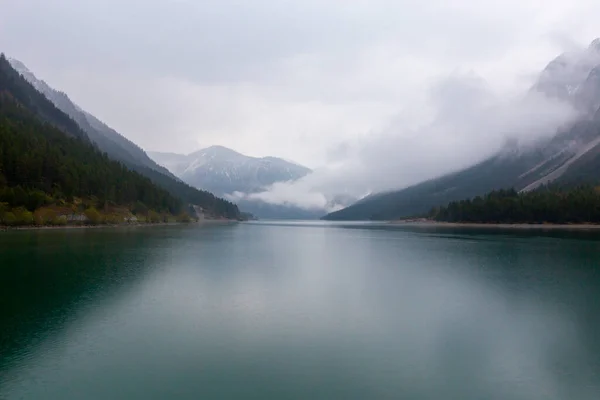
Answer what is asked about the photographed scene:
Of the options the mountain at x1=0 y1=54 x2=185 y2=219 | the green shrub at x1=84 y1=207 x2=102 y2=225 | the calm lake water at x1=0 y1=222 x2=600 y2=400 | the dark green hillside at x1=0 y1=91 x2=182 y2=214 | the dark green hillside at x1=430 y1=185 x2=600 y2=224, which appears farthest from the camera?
the dark green hillside at x1=430 y1=185 x2=600 y2=224

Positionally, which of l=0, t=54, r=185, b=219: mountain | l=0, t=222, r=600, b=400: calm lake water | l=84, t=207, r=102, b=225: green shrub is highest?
l=0, t=54, r=185, b=219: mountain

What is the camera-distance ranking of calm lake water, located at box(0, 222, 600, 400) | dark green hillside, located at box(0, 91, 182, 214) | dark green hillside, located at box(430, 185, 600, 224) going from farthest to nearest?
dark green hillside, located at box(430, 185, 600, 224)
dark green hillside, located at box(0, 91, 182, 214)
calm lake water, located at box(0, 222, 600, 400)

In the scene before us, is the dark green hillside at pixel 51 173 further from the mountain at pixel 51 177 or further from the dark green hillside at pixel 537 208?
the dark green hillside at pixel 537 208

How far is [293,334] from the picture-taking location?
2108cm

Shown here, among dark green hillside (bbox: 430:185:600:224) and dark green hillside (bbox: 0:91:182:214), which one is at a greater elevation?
dark green hillside (bbox: 0:91:182:214)

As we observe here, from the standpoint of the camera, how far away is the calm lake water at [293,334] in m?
15.2

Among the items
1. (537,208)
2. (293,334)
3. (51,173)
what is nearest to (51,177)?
(51,173)

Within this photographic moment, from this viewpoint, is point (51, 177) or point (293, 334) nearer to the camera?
point (293, 334)

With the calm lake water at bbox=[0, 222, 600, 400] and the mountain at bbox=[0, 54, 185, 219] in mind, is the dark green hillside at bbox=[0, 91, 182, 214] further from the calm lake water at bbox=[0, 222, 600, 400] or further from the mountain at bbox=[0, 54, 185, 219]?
the calm lake water at bbox=[0, 222, 600, 400]

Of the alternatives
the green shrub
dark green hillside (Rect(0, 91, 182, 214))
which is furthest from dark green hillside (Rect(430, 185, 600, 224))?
the green shrub

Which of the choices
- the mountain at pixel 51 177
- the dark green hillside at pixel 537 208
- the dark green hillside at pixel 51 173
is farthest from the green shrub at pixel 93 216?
the dark green hillside at pixel 537 208

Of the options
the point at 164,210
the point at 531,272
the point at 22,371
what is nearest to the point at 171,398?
the point at 22,371

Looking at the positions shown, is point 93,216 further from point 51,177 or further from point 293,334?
point 293,334

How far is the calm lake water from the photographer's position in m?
15.2
